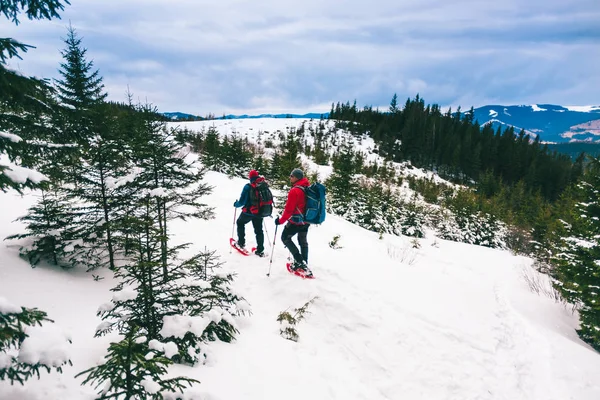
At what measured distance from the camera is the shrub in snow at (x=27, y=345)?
1793 mm

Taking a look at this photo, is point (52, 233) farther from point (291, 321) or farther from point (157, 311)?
point (291, 321)

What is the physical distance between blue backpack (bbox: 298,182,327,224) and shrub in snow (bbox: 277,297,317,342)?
1.92 m

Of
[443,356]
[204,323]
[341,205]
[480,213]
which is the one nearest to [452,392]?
[443,356]

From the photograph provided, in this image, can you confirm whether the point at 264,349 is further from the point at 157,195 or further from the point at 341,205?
the point at 341,205

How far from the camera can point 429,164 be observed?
84562 mm

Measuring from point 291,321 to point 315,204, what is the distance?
2698 mm

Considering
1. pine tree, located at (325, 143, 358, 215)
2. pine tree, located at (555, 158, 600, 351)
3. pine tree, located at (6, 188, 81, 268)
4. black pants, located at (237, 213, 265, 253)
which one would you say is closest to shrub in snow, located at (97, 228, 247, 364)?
black pants, located at (237, 213, 265, 253)

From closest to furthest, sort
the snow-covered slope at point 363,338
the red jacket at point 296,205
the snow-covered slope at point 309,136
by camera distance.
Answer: the snow-covered slope at point 363,338 < the red jacket at point 296,205 < the snow-covered slope at point 309,136

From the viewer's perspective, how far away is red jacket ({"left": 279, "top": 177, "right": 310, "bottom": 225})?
6734 mm

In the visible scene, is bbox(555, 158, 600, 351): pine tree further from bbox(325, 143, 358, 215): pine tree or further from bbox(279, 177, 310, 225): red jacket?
bbox(325, 143, 358, 215): pine tree

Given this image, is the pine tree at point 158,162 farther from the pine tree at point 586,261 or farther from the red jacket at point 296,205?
the pine tree at point 586,261

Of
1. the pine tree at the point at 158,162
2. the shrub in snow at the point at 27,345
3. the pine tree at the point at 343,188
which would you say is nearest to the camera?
the shrub in snow at the point at 27,345

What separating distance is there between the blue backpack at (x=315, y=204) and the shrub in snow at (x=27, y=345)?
5.23 metres

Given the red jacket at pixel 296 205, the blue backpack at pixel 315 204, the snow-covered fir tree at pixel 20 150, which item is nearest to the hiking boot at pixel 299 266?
the red jacket at pixel 296 205
